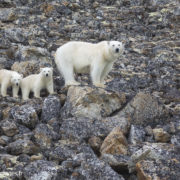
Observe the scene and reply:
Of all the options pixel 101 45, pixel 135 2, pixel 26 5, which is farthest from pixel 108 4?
pixel 101 45

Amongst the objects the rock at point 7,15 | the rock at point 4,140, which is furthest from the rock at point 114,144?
the rock at point 7,15

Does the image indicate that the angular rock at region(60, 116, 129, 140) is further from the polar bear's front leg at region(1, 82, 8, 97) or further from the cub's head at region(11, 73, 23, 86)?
the polar bear's front leg at region(1, 82, 8, 97)

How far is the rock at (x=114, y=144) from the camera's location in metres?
7.44

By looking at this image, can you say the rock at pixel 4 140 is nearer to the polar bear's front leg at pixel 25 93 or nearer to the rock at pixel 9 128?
the rock at pixel 9 128

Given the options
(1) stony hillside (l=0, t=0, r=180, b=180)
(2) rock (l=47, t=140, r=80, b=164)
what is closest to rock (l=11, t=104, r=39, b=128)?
(1) stony hillside (l=0, t=0, r=180, b=180)

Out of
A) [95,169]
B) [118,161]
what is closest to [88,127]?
[118,161]

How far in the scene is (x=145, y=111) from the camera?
938cm

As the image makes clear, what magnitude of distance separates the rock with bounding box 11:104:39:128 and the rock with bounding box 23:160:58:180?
2.10 m

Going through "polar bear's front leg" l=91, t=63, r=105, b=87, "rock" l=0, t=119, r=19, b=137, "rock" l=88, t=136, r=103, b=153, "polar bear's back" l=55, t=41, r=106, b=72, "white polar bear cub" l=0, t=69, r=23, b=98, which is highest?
"polar bear's back" l=55, t=41, r=106, b=72

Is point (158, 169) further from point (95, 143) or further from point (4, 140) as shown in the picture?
point (4, 140)

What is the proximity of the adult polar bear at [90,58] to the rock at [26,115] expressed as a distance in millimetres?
2489

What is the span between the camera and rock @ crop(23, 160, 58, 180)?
6.42 m

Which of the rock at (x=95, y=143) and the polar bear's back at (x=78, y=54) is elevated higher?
the polar bear's back at (x=78, y=54)

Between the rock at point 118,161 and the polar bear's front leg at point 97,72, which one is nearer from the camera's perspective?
the rock at point 118,161
